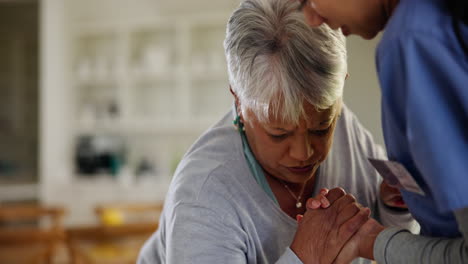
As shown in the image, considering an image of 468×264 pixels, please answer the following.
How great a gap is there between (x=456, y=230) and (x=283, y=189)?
0.53 m

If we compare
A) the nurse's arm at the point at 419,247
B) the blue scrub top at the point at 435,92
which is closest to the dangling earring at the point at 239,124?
the nurse's arm at the point at 419,247

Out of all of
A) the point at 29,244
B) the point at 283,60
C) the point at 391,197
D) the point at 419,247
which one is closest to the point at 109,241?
the point at 29,244

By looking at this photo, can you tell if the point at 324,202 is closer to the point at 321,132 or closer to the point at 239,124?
the point at 321,132

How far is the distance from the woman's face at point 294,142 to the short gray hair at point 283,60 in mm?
33

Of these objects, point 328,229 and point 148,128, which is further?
point 148,128

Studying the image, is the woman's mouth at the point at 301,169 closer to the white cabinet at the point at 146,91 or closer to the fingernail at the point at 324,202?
the fingernail at the point at 324,202

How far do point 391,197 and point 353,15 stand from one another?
61 centimetres

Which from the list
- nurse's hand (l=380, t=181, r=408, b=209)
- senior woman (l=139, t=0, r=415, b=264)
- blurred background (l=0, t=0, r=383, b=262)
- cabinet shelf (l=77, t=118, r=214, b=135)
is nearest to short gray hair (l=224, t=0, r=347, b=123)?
senior woman (l=139, t=0, r=415, b=264)

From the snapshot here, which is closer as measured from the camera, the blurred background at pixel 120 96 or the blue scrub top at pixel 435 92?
the blue scrub top at pixel 435 92

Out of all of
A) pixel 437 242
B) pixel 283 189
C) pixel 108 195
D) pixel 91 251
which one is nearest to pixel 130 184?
pixel 108 195

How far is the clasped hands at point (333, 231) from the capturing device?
105 cm

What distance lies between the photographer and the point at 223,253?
1144 mm

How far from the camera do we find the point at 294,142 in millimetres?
1165

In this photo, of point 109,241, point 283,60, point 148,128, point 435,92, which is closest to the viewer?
point 435,92
